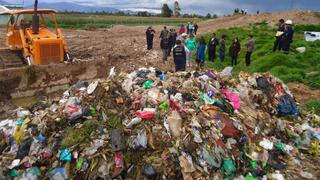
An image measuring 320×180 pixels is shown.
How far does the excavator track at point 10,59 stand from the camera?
1194 cm

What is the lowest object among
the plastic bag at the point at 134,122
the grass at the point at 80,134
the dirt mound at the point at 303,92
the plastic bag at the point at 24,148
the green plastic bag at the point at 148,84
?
the plastic bag at the point at 24,148

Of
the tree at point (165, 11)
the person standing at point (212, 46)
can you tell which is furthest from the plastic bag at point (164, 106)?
the tree at point (165, 11)

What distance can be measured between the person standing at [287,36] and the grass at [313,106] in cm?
450

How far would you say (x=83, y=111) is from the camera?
6855mm

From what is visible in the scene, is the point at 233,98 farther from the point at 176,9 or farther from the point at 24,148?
the point at 176,9

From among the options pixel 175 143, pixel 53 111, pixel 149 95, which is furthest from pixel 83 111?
pixel 175 143

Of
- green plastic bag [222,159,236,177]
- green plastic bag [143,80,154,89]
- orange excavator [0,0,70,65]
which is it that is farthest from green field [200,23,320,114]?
orange excavator [0,0,70,65]

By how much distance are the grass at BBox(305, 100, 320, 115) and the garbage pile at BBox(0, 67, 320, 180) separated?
5.70 feet

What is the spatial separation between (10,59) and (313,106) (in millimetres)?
9297

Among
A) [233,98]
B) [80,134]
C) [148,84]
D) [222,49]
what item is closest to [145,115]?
[80,134]

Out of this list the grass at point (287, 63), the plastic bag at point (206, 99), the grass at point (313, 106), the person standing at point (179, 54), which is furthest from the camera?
the grass at point (287, 63)

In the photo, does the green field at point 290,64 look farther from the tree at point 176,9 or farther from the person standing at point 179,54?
the tree at point 176,9

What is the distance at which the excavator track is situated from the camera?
39.2 feet

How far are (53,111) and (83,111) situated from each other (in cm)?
70
